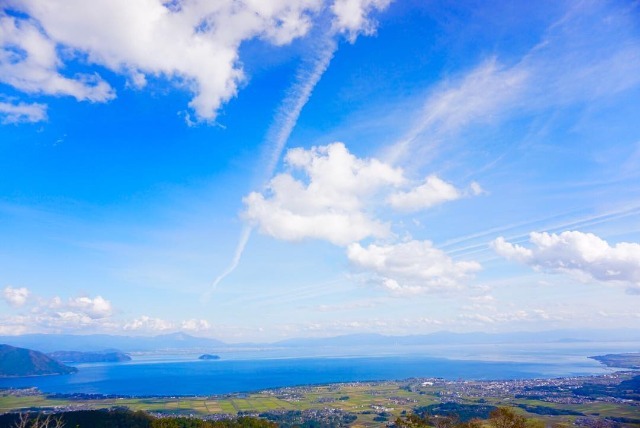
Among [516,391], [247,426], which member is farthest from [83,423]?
[516,391]

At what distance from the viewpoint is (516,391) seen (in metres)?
101

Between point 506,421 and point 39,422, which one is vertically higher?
point 506,421

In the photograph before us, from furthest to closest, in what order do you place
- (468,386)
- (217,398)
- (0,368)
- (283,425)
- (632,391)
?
1. (0,368)
2. (468,386)
3. (217,398)
4. (632,391)
5. (283,425)

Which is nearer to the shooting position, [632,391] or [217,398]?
[632,391]

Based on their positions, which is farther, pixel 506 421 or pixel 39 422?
pixel 39 422

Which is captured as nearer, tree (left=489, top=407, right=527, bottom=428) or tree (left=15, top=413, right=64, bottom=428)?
tree (left=15, top=413, right=64, bottom=428)

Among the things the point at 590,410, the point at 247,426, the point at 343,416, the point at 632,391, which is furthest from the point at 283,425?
the point at 632,391

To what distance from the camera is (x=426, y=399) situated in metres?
92.9

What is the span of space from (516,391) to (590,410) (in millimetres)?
28513

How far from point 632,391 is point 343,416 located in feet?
217

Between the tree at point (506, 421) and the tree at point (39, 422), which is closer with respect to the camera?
the tree at point (39, 422)

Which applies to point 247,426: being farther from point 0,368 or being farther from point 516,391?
point 0,368

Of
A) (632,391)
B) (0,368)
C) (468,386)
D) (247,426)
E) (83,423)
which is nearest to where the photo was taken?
(247,426)

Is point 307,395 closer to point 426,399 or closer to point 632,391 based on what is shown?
point 426,399
